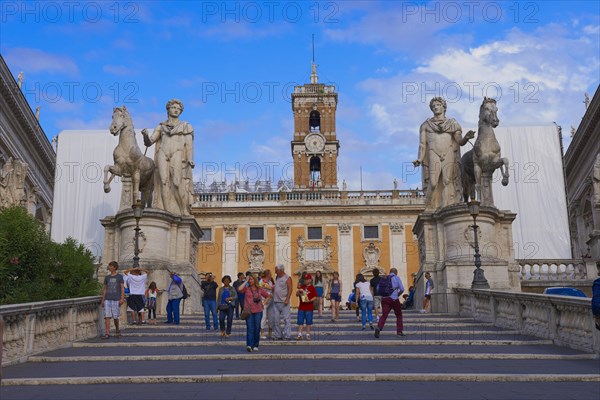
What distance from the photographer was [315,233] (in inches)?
2106

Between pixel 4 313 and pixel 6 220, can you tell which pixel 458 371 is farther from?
pixel 6 220

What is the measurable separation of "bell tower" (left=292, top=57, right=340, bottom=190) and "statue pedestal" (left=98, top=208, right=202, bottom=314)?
42.3m

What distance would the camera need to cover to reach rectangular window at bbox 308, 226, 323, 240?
53.3m

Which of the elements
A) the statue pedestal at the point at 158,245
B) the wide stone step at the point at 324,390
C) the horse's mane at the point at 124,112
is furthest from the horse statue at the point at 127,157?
the wide stone step at the point at 324,390

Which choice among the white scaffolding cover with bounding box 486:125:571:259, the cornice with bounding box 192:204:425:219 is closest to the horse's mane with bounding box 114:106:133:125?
the white scaffolding cover with bounding box 486:125:571:259

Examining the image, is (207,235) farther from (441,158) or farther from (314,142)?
(441,158)

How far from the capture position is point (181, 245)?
21562 mm

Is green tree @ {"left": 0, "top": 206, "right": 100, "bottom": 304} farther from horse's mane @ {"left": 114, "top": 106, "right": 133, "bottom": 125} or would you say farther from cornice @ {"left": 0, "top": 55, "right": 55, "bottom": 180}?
cornice @ {"left": 0, "top": 55, "right": 55, "bottom": 180}

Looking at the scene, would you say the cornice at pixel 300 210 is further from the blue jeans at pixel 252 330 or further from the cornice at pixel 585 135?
the blue jeans at pixel 252 330

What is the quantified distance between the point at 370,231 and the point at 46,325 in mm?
42986

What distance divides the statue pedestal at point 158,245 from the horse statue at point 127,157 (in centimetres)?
91

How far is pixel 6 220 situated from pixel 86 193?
23223mm

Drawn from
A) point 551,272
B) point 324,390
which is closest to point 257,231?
point 551,272

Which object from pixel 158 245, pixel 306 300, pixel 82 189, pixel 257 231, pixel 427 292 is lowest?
pixel 306 300
